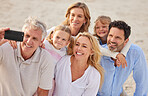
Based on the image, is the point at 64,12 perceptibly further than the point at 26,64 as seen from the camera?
Yes

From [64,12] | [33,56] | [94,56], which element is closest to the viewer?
[33,56]

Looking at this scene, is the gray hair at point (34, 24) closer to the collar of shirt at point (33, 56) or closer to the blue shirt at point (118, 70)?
the collar of shirt at point (33, 56)

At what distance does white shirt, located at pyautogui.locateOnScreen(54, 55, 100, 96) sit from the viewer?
3170 millimetres

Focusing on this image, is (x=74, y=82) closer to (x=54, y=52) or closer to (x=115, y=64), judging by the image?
(x=54, y=52)

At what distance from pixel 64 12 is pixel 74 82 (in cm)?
658

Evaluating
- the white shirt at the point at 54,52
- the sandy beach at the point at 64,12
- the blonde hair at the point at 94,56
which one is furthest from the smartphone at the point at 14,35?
the sandy beach at the point at 64,12

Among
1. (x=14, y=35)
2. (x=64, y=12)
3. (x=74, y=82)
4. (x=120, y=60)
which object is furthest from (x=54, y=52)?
(x=64, y=12)

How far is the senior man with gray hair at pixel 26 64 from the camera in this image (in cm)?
265

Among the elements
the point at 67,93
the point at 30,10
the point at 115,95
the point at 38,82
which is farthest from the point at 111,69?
the point at 30,10

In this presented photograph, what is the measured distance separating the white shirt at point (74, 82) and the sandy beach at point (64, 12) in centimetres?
425

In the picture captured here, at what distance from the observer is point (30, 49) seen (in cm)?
268

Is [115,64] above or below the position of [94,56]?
below

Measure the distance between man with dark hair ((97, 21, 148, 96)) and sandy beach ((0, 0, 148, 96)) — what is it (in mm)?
3497

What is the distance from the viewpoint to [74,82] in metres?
3.17
